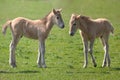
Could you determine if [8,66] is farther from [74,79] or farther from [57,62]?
[74,79]

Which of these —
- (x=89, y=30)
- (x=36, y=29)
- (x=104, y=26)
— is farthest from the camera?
(x=104, y=26)

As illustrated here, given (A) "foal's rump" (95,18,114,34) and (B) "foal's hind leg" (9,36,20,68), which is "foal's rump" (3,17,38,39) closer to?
(B) "foal's hind leg" (9,36,20,68)

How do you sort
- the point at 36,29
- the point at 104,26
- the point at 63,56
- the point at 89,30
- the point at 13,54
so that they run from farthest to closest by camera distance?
1. the point at 63,56
2. the point at 104,26
3. the point at 89,30
4. the point at 36,29
5. the point at 13,54

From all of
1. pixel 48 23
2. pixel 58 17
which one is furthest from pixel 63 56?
pixel 58 17

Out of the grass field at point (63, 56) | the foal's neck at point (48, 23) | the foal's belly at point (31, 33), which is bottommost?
the grass field at point (63, 56)

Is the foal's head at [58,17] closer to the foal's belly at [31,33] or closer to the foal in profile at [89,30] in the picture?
the foal in profile at [89,30]

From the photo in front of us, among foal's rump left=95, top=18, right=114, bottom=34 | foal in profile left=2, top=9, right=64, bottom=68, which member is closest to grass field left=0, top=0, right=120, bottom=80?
foal in profile left=2, top=9, right=64, bottom=68

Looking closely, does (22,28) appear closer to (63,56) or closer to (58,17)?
(58,17)

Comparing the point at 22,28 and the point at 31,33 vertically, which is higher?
the point at 22,28

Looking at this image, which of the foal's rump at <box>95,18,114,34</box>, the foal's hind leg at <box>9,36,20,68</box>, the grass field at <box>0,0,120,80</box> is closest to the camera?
the grass field at <box>0,0,120,80</box>

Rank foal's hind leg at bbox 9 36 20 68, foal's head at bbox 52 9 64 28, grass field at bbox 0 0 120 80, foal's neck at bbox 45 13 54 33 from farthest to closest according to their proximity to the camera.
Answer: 1. foal's neck at bbox 45 13 54 33
2. foal's head at bbox 52 9 64 28
3. foal's hind leg at bbox 9 36 20 68
4. grass field at bbox 0 0 120 80

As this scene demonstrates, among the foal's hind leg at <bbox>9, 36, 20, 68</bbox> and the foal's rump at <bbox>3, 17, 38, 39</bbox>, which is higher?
the foal's rump at <bbox>3, 17, 38, 39</bbox>

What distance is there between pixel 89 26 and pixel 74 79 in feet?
14.2

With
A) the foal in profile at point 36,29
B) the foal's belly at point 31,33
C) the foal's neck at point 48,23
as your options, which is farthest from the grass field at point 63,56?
the foal's belly at point 31,33
